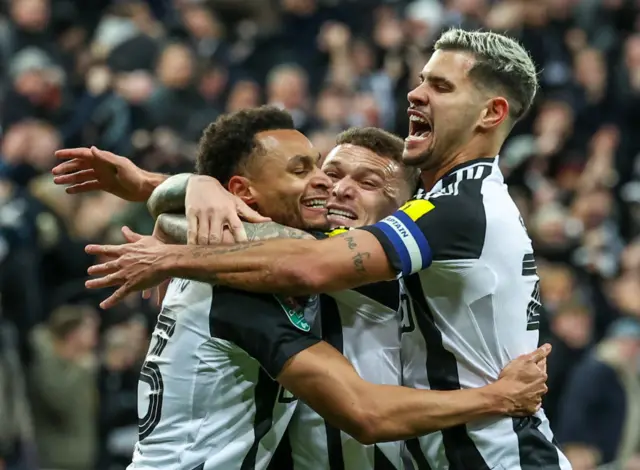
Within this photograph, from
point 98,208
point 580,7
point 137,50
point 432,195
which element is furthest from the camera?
point 580,7

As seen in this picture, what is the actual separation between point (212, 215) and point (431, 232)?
780mm

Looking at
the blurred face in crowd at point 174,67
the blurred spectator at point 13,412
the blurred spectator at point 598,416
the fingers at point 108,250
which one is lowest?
the blurred spectator at point 598,416

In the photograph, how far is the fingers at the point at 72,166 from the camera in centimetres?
515

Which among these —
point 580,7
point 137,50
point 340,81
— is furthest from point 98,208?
point 580,7

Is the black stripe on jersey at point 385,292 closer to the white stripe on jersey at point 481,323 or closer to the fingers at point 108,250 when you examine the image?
the white stripe on jersey at point 481,323

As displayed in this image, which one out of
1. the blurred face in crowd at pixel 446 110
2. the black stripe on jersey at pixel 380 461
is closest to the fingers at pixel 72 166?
the blurred face in crowd at pixel 446 110

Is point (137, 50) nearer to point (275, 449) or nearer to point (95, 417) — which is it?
point (95, 417)

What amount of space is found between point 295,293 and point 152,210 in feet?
2.67

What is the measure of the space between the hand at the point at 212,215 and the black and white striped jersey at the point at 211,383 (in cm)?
18

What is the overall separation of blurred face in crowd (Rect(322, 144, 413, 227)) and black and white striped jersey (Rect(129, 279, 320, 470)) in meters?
0.68

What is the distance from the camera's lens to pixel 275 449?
458 cm

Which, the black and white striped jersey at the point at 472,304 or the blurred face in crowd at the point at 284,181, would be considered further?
the blurred face in crowd at the point at 284,181

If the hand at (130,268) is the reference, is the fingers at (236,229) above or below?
above

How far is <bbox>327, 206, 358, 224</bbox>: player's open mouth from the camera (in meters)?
4.98
